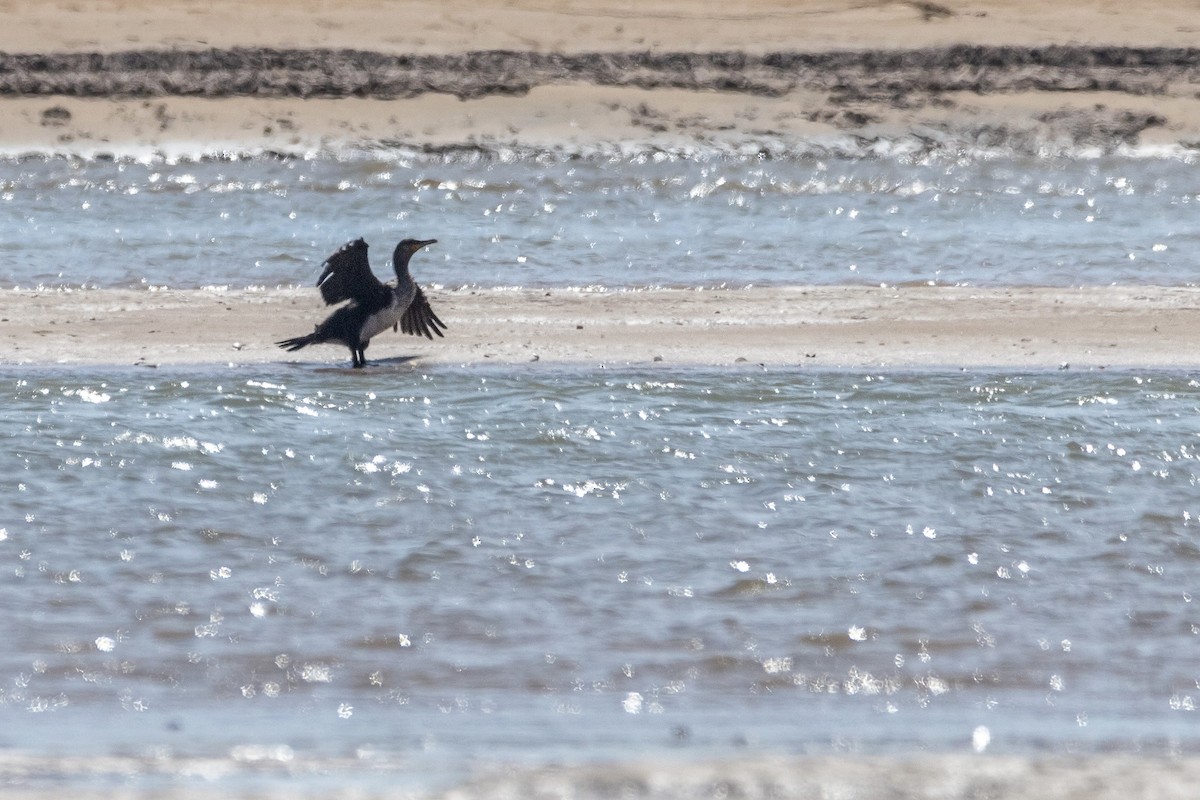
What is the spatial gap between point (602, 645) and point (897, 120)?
58.1 ft

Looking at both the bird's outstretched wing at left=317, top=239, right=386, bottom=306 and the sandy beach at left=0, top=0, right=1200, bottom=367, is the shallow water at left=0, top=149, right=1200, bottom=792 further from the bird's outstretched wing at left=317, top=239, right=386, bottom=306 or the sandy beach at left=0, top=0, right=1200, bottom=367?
the sandy beach at left=0, top=0, right=1200, bottom=367

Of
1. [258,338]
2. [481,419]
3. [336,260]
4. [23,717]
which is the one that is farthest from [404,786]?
[258,338]

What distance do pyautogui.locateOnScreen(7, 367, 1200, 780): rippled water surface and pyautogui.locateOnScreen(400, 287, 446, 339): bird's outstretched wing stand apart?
1438 mm

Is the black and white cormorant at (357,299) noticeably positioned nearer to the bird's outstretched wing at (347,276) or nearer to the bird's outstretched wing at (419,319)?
the bird's outstretched wing at (347,276)

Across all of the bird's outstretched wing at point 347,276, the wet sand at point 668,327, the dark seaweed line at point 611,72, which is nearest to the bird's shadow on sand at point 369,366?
the wet sand at point 668,327

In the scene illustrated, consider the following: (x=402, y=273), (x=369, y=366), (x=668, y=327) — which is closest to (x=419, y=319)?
(x=402, y=273)

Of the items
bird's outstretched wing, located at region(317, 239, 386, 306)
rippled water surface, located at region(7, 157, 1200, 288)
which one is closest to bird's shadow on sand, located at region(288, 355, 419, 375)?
bird's outstretched wing, located at region(317, 239, 386, 306)

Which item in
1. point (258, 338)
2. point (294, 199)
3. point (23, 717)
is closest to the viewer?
point (23, 717)

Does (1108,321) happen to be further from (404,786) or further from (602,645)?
(404,786)

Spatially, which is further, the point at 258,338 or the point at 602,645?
the point at 258,338

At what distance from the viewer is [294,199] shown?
17.9m

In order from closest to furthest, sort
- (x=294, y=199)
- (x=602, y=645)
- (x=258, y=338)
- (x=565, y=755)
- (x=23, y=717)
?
1. (x=565, y=755)
2. (x=23, y=717)
3. (x=602, y=645)
4. (x=258, y=338)
5. (x=294, y=199)

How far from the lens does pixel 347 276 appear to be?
33.5ft

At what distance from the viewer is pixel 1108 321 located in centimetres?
1138
